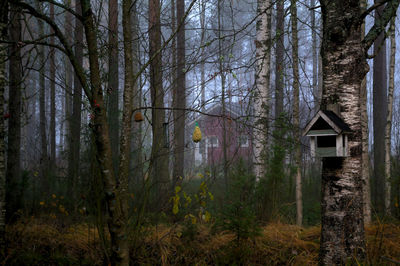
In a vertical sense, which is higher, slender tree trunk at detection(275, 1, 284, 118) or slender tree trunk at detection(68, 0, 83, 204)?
slender tree trunk at detection(275, 1, 284, 118)

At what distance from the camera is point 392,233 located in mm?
4188

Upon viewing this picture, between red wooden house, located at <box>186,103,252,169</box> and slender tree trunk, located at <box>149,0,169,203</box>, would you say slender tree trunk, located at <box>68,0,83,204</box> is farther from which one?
red wooden house, located at <box>186,103,252,169</box>

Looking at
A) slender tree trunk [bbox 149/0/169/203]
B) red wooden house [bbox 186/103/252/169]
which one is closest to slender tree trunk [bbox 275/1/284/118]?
red wooden house [bbox 186/103/252/169]

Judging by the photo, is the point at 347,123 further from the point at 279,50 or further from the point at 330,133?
the point at 279,50

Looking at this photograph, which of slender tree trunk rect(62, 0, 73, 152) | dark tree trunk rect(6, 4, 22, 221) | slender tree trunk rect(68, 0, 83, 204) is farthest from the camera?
dark tree trunk rect(6, 4, 22, 221)

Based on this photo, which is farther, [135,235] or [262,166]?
[262,166]

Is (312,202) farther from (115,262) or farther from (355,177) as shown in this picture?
(115,262)

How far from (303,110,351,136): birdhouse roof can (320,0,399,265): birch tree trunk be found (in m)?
0.10

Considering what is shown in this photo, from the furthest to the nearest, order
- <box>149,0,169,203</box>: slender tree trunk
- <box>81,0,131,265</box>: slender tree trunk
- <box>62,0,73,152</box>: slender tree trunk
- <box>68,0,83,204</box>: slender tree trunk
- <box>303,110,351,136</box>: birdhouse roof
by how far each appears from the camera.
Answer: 1. <box>68,0,83,204</box>: slender tree trunk
2. <box>62,0,73,152</box>: slender tree trunk
3. <box>149,0,169,203</box>: slender tree trunk
4. <box>303,110,351,136</box>: birdhouse roof
5. <box>81,0,131,265</box>: slender tree trunk

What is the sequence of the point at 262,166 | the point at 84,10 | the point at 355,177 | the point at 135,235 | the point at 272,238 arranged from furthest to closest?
the point at 262,166, the point at 272,238, the point at 135,235, the point at 355,177, the point at 84,10

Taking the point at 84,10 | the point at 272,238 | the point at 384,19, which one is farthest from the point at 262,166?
the point at 84,10

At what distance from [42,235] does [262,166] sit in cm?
419

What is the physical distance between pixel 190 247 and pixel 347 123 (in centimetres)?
225

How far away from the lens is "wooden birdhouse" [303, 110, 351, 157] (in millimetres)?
2799
